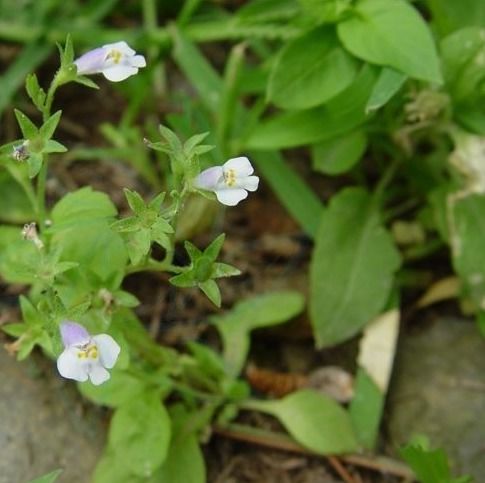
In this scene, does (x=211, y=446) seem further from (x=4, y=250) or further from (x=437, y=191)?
(x=437, y=191)

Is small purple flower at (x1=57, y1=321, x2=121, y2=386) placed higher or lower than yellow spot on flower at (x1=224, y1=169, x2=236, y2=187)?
lower

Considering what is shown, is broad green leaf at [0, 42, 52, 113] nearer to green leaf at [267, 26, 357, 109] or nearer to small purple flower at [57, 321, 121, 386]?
green leaf at [267, 26, 357, 109]

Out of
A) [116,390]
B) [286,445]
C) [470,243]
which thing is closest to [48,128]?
[116,390]

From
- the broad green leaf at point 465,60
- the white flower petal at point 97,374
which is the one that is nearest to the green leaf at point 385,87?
the broad green leaf at point 465,60

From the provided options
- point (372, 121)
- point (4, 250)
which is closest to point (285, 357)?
point (372, 121)

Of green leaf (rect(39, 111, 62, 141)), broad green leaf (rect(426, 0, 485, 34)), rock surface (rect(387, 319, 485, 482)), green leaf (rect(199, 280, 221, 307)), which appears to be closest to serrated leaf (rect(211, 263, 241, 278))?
green leaf (rect(199, 280, 221, 307))

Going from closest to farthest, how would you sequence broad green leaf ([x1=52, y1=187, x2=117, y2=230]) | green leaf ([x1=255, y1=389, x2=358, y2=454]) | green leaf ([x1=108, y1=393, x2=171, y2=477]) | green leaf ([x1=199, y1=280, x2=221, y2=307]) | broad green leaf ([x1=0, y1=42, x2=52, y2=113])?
green leaf ([x1=199, y1=280, x2=221, y2=307]), broad green leaf ([x1=52, y1=187, x2=117, y2=230]), green leaf ([x1=108, y1=393, x2=171, y2=477]), green leaf ([x1=255, y1=389, x2=358, y2=454]), broad green leaf ([x1=0, y1=42, x2=52, y2=113])

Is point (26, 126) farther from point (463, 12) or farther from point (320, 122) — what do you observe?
point (463, 12)
